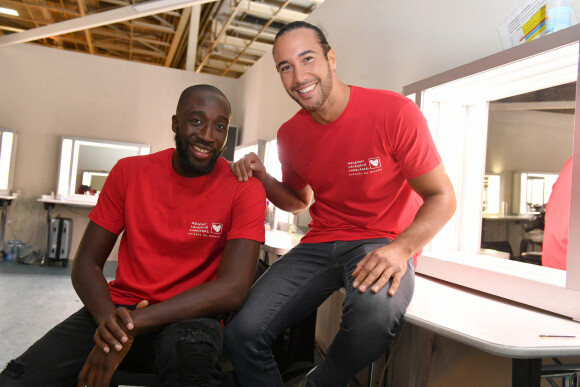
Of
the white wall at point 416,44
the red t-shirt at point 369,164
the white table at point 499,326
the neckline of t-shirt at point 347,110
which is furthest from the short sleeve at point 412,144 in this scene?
the white wall at point 416,44

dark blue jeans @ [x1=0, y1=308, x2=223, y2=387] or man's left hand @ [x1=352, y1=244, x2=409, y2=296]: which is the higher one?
man's left hand @ [x1=352, y1=244, x2=409, y2=296]

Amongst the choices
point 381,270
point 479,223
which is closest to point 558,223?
point 479,223

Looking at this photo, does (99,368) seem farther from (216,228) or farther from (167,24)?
(167,24)

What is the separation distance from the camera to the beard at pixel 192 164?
1.72 metres

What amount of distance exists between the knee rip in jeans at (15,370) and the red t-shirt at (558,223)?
1.97 m

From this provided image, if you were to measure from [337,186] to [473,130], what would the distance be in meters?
1.00

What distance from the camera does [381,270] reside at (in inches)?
51.4

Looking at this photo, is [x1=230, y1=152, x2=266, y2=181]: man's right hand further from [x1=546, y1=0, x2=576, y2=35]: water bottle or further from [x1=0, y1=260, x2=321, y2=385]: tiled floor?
[x1=546, y1=0, x2=576, y2=35]: water bottle

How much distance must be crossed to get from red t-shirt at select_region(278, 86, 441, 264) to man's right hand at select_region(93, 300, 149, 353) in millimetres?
751

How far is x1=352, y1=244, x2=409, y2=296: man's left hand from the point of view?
1.30 m

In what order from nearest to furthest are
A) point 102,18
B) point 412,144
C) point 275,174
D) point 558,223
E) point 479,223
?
1. point 412,144
2. point 558,223
3. point 479,223
4. point 275,174
5. point 102,18

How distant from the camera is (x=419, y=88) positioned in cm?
221

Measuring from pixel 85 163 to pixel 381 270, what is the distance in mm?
6409

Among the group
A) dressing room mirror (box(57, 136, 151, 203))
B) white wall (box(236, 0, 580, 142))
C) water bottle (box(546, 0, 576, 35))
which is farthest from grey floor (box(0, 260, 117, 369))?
water bottle (box(546, 0, 576, 35))
